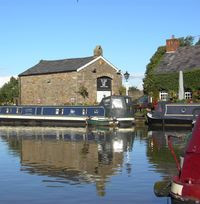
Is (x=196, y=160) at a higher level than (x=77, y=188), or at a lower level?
higher

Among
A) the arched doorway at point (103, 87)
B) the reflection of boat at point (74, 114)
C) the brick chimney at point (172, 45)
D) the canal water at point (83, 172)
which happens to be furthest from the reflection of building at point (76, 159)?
the arched doorway at point (103, 87)

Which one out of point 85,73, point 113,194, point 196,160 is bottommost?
point 113,194

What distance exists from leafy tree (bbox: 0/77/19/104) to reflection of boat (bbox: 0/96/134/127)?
24.3 metres

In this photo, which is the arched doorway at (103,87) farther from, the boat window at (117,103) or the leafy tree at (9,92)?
the leafy tree at (9,92)

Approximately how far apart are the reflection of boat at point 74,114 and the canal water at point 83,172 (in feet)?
49.8

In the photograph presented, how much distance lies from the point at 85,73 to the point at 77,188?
45.0 meters

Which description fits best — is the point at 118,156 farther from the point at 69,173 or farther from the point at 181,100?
the point at 181,100

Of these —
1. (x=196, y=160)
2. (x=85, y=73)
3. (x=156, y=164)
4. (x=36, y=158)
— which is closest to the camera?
(x=196, y=160)

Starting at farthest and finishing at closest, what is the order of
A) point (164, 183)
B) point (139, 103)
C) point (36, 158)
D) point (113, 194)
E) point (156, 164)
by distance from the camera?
point (139, 103) → point (36, 158) → point (156, 164) → point (113, 194) → point (164, 183)

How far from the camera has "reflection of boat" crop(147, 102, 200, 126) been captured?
120ft

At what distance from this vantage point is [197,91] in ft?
145

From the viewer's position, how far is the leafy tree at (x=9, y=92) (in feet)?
251

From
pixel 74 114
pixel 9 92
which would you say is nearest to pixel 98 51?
pixel 74 114

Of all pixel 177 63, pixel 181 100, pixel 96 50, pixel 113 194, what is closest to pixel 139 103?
pixel 177 63
